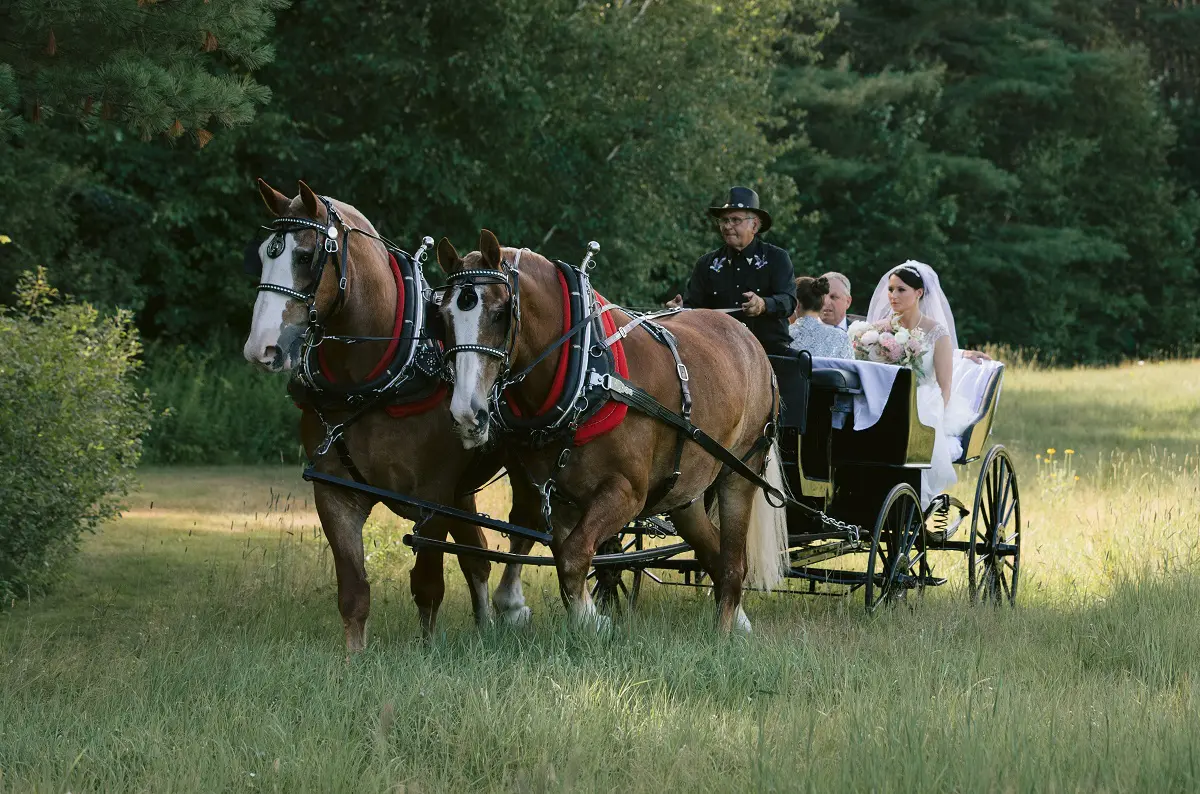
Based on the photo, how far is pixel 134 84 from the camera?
564cm

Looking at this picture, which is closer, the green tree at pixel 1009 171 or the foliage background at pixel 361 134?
the foliage background at pixel 361 134

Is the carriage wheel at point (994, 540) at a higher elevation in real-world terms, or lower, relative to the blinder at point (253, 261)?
lower

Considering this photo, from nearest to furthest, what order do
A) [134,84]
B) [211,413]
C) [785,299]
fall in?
[134,84] → [785,299] → [211,413]

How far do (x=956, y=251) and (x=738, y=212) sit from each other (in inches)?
1122

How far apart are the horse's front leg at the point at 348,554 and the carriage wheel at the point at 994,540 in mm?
3227

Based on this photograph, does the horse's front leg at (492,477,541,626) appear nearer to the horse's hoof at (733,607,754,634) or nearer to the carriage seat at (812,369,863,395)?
the horse's hoof at (733,607,754,634)

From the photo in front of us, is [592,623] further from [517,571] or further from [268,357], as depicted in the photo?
[268,357]

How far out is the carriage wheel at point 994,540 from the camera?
24.2 feet

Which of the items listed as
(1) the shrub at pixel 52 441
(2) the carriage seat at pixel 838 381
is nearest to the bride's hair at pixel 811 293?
(2) the carriage seat at pixel 838 381

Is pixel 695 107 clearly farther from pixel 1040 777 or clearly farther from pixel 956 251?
pixel 956 251

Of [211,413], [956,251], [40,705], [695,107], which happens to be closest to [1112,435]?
[695,107]

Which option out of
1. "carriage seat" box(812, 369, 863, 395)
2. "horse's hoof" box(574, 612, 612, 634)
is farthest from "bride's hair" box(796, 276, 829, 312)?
"horse's hoof" box(574, 612, 612, 634)

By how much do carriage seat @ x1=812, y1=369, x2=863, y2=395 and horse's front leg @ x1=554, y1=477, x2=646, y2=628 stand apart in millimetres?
1730

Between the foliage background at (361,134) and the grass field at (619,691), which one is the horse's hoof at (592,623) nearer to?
the grass field at (619,691)
